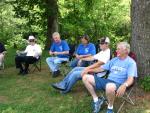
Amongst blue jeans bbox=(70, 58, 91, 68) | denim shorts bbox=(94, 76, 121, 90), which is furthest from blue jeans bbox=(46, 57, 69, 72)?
denim shorts bbox=(94, 76, 121, 90)

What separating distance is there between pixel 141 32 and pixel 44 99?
7.98ft

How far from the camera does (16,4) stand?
680 inches

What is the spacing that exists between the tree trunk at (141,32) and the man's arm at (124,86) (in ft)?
3.74

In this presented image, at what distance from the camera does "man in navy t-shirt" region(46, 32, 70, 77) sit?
1012cm

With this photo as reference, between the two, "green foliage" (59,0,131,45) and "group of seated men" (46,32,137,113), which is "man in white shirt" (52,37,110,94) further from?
"green foliage" (59,0,131,45)

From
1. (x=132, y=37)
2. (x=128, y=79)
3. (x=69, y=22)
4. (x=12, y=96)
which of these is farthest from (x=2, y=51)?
(x=69, y=22)

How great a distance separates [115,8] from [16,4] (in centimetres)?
908

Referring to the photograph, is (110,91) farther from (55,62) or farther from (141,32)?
(55,62)

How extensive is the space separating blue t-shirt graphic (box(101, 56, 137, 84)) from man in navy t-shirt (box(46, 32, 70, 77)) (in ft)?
9.91

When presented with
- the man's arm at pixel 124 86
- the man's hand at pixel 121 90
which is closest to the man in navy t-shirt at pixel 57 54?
the man's arm at pixel 124 86

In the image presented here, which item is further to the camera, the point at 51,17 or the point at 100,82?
the point at 51,17

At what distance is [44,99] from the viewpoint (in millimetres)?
8258

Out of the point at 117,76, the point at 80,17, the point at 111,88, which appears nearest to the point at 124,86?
the point at 111,88

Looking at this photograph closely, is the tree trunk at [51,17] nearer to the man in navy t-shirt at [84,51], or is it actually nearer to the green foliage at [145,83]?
the man in navy t-shirt at [84,51]
